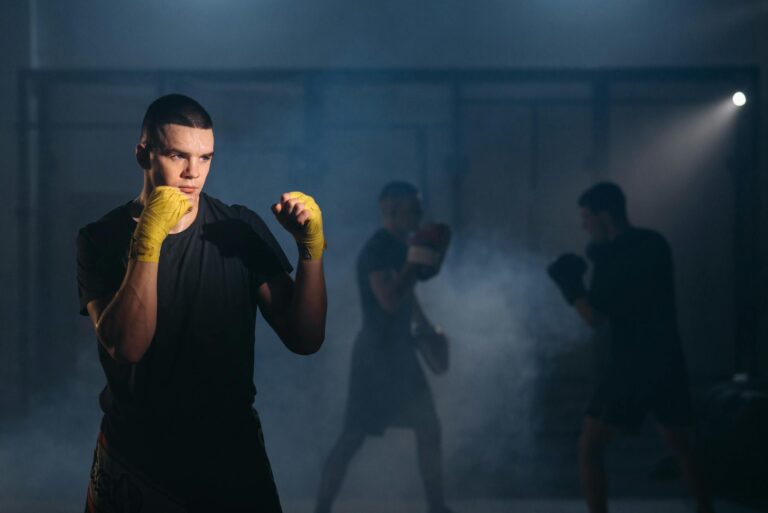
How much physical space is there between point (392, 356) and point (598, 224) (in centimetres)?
120

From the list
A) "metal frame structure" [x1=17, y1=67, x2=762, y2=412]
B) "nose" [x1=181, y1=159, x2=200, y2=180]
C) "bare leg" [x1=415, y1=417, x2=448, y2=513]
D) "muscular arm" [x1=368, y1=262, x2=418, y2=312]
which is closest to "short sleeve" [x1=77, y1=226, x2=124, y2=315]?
"nose" [x1=181, y1=159, x2=200, y2=180]

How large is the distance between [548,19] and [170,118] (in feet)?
20.1

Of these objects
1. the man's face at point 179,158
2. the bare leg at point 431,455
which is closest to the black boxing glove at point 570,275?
the bare leg at point 431,455

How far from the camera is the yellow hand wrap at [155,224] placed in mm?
1856

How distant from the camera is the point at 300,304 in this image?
6.70 ft

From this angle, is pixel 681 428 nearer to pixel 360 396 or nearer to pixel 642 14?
pixel 360 396

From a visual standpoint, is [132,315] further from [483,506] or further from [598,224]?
[483,506]

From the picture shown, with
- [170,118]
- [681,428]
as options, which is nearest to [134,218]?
[170,118]

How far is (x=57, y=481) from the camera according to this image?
497 centimetres

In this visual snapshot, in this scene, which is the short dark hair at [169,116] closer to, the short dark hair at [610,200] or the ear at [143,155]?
the ear at [143,155]

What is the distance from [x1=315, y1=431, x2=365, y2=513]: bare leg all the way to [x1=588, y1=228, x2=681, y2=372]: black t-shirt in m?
1.29

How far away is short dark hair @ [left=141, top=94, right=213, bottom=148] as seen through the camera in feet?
6.64

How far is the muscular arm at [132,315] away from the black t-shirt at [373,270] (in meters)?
2.30

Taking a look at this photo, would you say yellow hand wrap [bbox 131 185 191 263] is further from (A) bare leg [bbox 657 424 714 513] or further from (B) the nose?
(A) bare leg [bbox 657 424 714 513]
